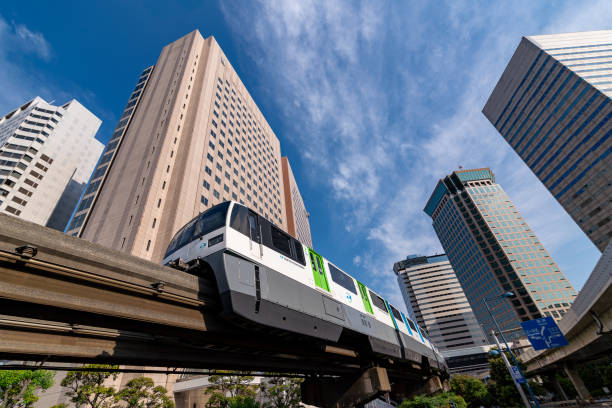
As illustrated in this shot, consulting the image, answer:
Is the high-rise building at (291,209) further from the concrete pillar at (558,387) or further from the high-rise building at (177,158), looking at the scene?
the concrete pillar at (558,387)

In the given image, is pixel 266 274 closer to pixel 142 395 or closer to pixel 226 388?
pixel 142 395

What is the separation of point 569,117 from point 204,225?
94.4 m

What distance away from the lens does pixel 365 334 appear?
1196 cm

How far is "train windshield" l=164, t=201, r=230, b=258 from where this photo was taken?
26.2ft

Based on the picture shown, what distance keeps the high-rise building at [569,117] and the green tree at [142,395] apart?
295ft

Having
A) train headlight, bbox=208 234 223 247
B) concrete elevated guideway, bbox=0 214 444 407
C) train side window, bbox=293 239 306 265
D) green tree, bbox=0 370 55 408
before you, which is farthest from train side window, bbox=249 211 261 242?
green tree, bbox=0 370 55 408

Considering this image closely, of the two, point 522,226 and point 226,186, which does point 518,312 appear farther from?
point 226,186

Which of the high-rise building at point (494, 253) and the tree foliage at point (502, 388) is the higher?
the high-rise building at point (494, 253)

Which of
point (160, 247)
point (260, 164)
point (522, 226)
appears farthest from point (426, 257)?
point (160, 247)

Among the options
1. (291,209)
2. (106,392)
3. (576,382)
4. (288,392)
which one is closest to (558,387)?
(576,382)

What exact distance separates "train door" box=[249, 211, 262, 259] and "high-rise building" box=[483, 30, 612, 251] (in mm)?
86975

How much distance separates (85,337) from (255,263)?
13.1 feet

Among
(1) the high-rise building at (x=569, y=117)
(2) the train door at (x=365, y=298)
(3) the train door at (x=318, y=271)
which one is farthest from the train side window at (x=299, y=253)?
(1) the high-rise building at (x=569, y=117)

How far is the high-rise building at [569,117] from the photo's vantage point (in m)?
62.5
